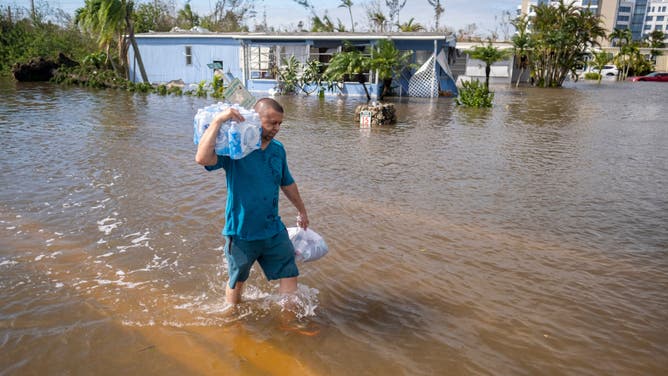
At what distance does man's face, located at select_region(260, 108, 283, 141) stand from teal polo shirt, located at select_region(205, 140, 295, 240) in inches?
5.5

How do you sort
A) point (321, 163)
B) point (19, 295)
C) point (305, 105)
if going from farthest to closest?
point (305, 105) → point (321, 163) → point (19, 295)

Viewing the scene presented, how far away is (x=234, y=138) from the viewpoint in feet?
10.2

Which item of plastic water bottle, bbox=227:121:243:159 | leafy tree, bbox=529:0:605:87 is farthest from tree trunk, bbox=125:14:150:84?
leafy tree, bbox=529:0:605:87

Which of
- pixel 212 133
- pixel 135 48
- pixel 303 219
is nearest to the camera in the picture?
pixel 212 133

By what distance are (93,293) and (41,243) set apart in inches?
59.5

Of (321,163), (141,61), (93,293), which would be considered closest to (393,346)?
(93,293)

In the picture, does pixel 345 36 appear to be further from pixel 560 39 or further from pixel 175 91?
pixel 560 39

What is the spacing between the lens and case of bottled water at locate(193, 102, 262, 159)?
3.11 metres

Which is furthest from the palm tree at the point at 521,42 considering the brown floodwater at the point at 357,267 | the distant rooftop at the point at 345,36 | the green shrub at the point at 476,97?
the brown floodwater at the point at 357,267

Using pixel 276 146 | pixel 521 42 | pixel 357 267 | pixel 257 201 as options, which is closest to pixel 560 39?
pixel 521 42

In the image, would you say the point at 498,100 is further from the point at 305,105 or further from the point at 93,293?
the point at 93,293

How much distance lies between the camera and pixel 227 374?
127 inches

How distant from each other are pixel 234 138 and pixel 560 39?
37.2 m

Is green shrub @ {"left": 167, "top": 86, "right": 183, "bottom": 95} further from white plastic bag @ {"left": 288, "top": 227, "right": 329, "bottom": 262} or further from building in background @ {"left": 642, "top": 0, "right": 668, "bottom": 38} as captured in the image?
building in background @ {"left": 642, "top": 0, "right": 668, "bottom": 38}
